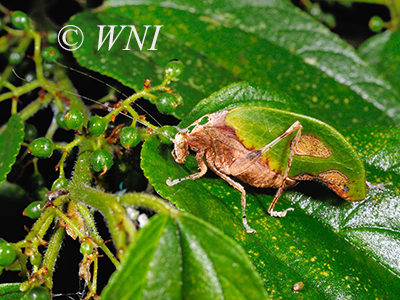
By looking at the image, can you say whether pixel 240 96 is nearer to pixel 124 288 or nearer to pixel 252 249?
pixel 252 249

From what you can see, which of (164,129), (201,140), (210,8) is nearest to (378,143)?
(201,140)

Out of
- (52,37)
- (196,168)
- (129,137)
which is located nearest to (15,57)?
(52,37)

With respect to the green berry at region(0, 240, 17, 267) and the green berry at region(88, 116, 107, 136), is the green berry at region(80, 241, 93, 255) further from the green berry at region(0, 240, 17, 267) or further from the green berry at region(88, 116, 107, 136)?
the green berry at region(88, 116, 107, 136)

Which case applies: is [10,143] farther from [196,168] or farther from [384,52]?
[384,52]

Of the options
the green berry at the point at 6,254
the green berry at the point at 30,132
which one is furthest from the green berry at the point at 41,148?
the green berry at the point at 30,132

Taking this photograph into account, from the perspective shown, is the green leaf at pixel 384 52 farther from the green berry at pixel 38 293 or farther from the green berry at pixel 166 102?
the green berry at pixel 38 293

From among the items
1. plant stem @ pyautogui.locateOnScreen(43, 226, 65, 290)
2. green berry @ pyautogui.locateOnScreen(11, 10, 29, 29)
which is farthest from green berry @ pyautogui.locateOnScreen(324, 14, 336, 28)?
plant stem @ pyautogui.locateOnScreen(43, 226, 65, 290)
